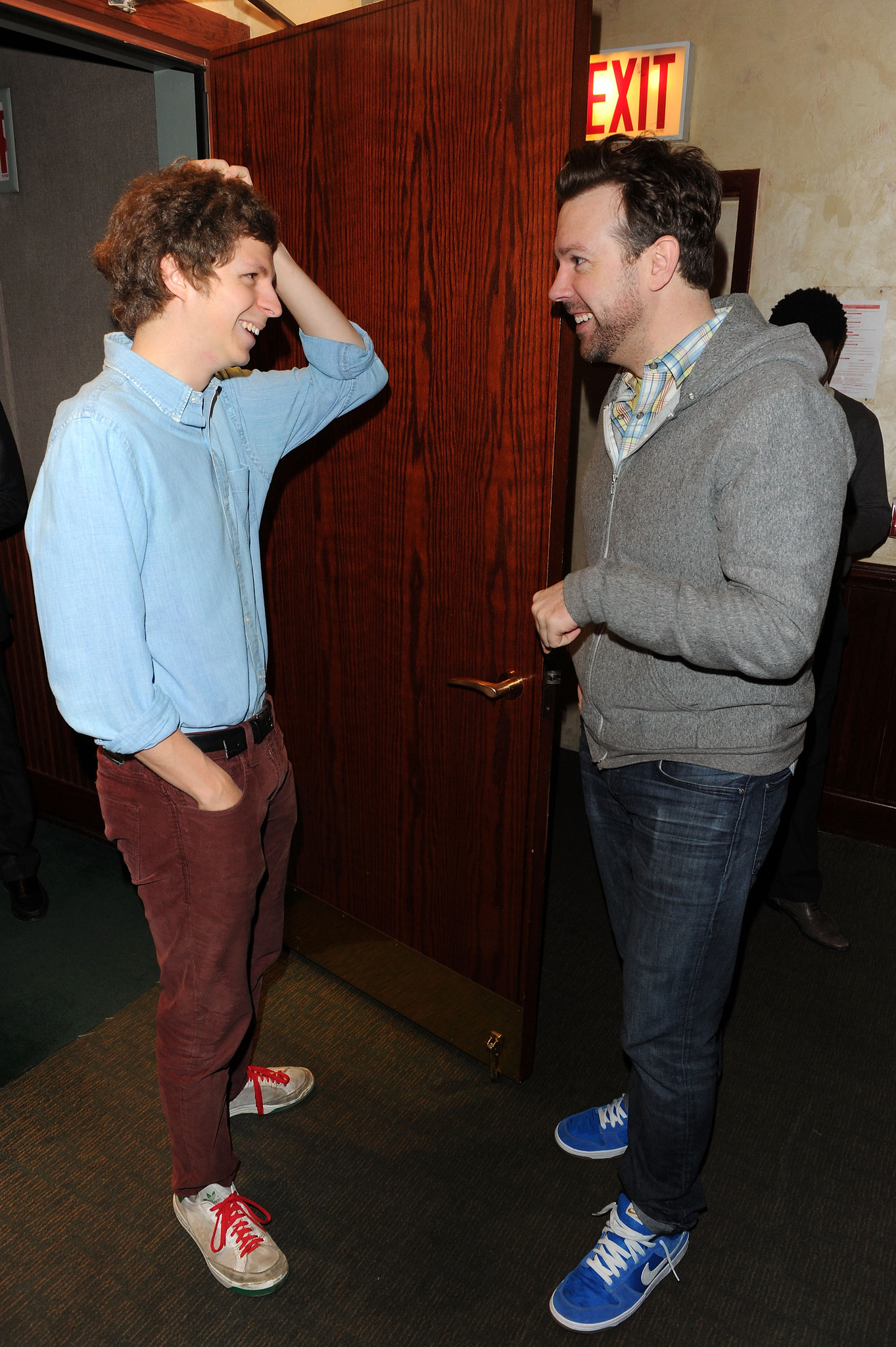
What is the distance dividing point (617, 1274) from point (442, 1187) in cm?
39

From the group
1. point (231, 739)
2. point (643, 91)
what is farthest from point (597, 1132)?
point (643, 91)

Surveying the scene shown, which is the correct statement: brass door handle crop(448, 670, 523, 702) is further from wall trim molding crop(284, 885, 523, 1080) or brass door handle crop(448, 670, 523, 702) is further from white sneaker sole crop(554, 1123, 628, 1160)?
white sneaker sole crop(554, 1123, 628, 1160)

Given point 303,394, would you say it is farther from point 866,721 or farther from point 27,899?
point 866,721

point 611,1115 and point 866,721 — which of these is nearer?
point 611,1115

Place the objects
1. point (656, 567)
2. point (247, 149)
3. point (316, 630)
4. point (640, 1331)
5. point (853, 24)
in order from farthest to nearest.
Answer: point (853, 24) < point (316, 630) < point (247, 149) < point (640, 1331) < point (656, 567)

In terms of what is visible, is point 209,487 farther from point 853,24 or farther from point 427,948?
point 853,24

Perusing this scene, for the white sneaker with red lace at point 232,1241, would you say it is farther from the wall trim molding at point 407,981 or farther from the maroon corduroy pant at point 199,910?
the wall trim molding at point 407,981

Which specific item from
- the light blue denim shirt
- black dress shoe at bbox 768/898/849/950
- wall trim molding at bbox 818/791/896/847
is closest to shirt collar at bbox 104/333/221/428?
the light blue denim shirt

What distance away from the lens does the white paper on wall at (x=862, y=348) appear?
298 centimetres

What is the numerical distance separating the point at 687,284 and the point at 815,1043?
6.13 feet

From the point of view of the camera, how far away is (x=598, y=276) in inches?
56.1

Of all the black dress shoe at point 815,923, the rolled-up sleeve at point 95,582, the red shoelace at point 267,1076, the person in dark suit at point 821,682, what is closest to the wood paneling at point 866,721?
the person in dark suit at point 821,682

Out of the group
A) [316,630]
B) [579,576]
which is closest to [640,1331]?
[579,576]

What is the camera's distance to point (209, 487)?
146 cm
